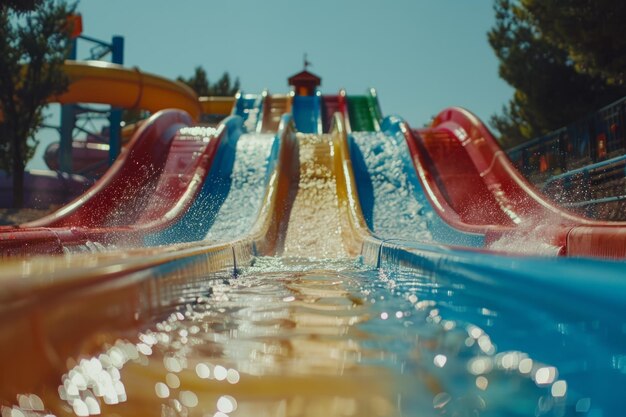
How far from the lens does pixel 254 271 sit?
434cm

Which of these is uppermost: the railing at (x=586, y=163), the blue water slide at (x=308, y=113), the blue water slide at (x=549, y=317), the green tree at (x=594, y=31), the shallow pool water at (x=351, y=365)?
the green tree at (x=594, y=31)

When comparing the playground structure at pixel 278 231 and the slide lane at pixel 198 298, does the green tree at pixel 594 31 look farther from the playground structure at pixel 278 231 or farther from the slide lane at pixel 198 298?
the slide lane at pixel 198 298

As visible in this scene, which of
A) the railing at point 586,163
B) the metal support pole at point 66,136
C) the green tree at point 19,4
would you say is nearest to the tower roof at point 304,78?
the metal support pole at point 66,136

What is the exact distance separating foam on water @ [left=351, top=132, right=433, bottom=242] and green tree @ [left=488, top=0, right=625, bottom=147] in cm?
522

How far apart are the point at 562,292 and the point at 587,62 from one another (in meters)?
10.8

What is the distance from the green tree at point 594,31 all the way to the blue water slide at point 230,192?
5.58 metres

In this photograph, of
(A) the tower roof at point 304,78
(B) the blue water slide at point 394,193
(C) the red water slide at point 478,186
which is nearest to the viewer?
(C) the red water slide at point 478,186

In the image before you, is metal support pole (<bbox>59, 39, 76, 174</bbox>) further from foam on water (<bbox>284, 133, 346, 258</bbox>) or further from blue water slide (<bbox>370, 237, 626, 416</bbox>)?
blue water slide (<bbox>370, 237, 626, 416</bbox>)

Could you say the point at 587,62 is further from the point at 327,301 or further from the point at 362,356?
the point at 362,356

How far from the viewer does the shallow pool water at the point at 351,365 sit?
1320mm

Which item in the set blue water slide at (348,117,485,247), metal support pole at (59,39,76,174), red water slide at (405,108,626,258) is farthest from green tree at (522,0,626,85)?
metal support pole at (59,39,76,174)

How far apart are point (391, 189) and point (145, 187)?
3591 millimetres

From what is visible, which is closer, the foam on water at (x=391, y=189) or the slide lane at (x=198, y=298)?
the slide lane at (x=198, y=298)

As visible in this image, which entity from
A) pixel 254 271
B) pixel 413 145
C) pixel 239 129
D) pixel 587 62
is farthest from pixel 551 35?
pixel 254 271
